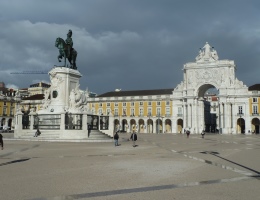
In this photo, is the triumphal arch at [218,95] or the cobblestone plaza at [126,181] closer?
the cobblestone plaza at [126,181]

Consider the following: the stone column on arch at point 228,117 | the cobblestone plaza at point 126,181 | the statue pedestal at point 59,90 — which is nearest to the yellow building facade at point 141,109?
the stone column on arch at point 228,117

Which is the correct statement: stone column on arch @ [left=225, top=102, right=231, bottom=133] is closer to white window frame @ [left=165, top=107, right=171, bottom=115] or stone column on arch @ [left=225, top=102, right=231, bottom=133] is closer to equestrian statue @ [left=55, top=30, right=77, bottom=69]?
white window frame @ [left=165, top=107, right=171, bottom=115]

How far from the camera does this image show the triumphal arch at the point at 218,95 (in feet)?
271

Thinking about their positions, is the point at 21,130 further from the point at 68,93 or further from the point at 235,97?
the point at 235,97

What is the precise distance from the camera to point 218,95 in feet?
276

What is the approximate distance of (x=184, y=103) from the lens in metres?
88.0

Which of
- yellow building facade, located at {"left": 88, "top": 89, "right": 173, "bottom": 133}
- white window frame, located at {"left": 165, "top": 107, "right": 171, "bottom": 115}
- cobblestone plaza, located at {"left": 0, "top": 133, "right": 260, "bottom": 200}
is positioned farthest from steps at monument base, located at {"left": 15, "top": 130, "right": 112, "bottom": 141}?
white window frame, located at {"left": 165, "top": 107, "right": 171, "bottom": 115}

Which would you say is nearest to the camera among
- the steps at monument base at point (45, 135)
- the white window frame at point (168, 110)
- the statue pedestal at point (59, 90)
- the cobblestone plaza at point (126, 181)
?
the cobblestone plaza at point (126, 181)

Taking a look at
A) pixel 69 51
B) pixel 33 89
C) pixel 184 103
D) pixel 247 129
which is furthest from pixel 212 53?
pixel 33 89

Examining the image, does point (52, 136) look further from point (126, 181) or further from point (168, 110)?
point (168, 110)

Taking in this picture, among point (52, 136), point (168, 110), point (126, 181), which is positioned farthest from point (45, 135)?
point (168, 110)

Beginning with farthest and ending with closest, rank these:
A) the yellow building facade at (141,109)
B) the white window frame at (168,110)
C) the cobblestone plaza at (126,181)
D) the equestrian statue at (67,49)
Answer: the yellow building facade at (141,109)
the white window frame at (168,110)
the equestrian statue at (67,49)
the cobblestone plaza at (126,181)

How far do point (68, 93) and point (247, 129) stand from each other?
199 feet

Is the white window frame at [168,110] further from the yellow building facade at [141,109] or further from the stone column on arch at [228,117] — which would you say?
the stone column on arch at [228,117]
